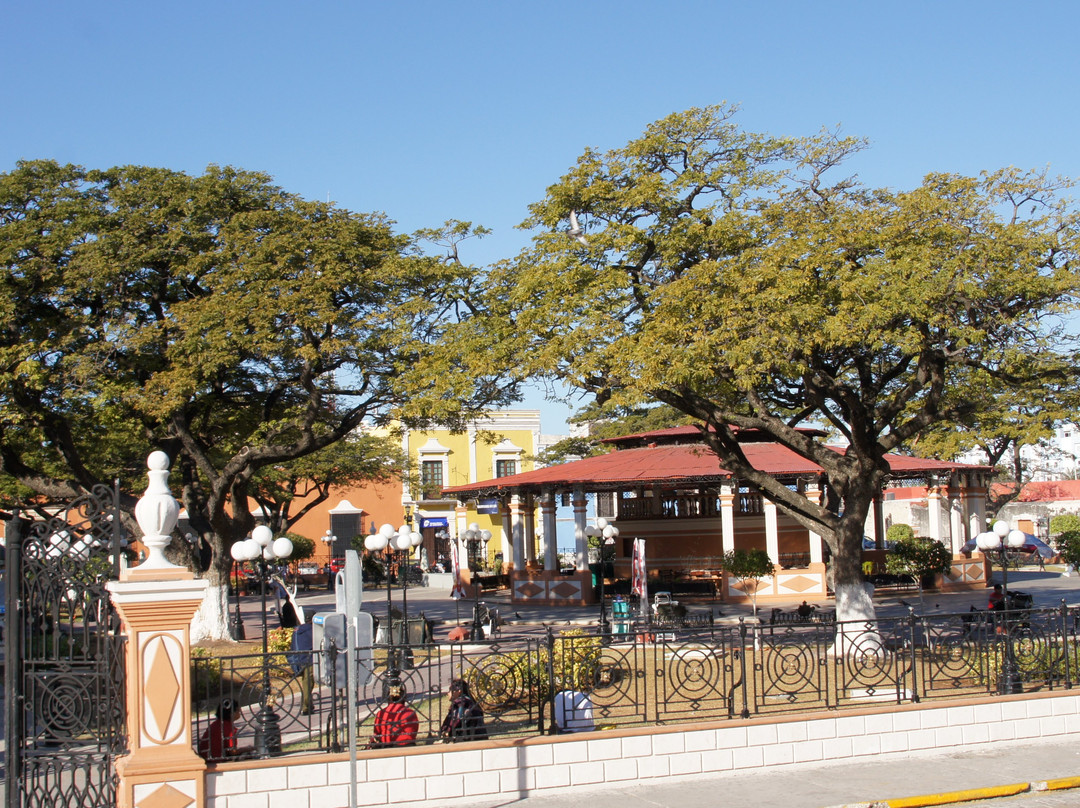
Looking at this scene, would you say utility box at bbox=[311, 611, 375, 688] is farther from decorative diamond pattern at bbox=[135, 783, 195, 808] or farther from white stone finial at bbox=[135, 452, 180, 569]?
white stone finial at bbox=[135, 452, 180, 569]

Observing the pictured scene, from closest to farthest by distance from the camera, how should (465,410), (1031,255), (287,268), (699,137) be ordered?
A: (1031,255) < (699,137) < (287,268) < (465,410)

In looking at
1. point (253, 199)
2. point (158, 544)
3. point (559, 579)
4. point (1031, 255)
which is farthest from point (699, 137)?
point (559, 579)

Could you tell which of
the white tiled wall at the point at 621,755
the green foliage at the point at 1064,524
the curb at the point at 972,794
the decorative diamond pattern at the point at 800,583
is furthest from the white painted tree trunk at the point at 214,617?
the green foliage at the point at 1064,524

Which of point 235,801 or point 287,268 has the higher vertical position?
point 287,268

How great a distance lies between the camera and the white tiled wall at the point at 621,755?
28.7ft

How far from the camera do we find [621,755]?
376 inches

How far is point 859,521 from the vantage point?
16.1 m

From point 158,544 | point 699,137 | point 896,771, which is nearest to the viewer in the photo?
point 158,544

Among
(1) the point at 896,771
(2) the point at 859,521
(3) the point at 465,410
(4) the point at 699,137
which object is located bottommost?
(1) the point at 896,771

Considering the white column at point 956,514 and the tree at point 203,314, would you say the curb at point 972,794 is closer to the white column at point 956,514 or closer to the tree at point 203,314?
the tree at point 203,314

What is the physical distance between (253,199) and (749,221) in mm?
10433

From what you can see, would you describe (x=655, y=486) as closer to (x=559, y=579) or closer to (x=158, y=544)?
(x=559, y=579)

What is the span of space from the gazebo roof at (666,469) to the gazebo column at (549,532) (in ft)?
1.20

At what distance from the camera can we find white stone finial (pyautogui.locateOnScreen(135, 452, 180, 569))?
8.40m
